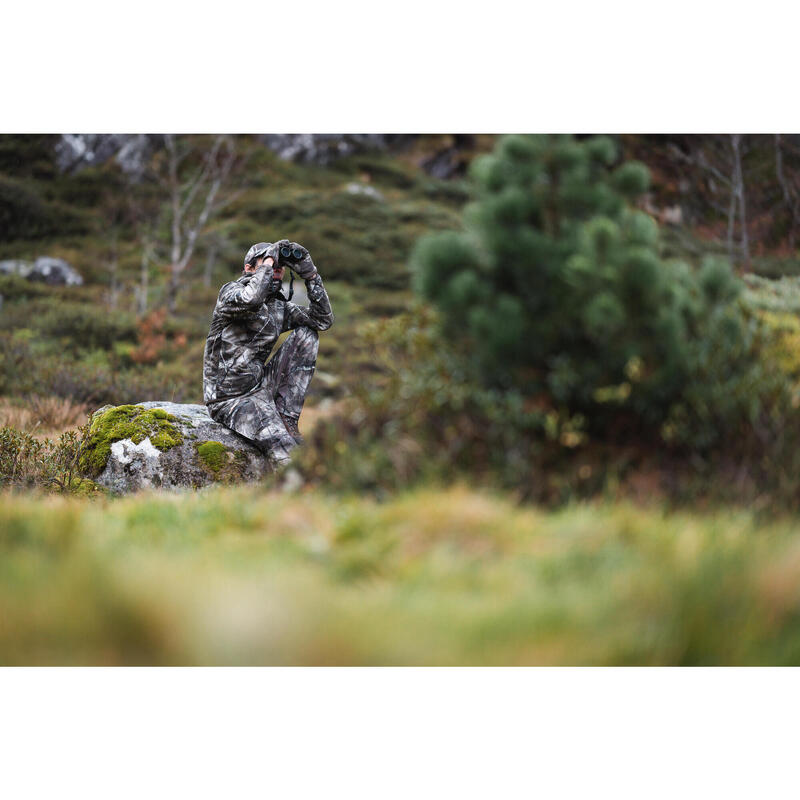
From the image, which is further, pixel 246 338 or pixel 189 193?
pixel 189 193

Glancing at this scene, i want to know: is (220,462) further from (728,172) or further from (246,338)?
(728,172)

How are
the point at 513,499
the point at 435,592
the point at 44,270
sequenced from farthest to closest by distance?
the point at 44,270, the point at 513,499, the point at 435,592

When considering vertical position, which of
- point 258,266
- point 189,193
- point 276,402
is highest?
point 189,193

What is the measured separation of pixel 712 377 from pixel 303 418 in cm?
543

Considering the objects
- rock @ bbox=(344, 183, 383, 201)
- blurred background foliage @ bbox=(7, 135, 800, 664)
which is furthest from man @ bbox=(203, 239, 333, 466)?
rock @ bbox=(344, 183, 383, 201)

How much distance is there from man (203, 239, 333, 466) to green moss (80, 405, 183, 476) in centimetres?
40

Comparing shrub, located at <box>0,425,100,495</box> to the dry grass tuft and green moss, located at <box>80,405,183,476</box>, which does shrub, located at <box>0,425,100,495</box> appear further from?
the dry grass tuft

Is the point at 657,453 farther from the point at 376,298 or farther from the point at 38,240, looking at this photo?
the point at 38,240

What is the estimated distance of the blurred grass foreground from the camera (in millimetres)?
2619

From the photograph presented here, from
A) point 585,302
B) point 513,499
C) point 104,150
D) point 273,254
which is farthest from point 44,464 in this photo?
point 104,150

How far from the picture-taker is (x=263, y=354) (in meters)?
5.86

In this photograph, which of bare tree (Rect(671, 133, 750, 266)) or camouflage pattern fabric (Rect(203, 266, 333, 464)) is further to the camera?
camouflage pattern fabric (Rect(203, 266, 333, 464))

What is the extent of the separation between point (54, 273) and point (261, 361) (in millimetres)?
9070

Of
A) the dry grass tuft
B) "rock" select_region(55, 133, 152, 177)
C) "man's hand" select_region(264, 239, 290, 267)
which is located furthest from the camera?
"rock" select_region(55, 133, 152, 177)
